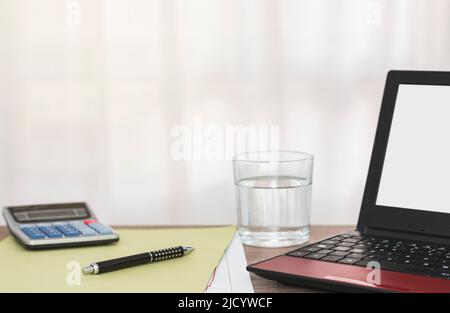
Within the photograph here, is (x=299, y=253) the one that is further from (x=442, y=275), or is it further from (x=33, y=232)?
(x=33, y=232)

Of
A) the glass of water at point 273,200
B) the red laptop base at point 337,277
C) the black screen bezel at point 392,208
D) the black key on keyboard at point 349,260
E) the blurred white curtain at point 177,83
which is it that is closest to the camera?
the red laptop base at point 337,277

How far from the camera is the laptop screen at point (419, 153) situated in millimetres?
969

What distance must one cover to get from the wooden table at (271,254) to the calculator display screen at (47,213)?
48 mm

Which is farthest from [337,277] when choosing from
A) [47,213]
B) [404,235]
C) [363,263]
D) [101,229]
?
[47,213]

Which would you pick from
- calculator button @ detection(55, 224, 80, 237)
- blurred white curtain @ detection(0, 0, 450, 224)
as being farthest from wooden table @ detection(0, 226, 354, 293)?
blurred white curtain @ detection(0, 0, 450, 224)

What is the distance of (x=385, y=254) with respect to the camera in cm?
87

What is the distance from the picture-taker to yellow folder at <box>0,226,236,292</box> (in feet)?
2.70

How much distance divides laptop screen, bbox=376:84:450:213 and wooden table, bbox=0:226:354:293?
0.14 m

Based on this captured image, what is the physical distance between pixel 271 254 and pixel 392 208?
0.18 meters

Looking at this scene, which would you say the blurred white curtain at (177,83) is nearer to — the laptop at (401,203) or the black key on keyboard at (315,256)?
the laptop at (401,203)

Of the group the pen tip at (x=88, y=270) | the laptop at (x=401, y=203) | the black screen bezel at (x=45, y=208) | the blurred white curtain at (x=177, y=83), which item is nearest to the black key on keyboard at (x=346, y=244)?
the laptop at (x=401, y=203)
